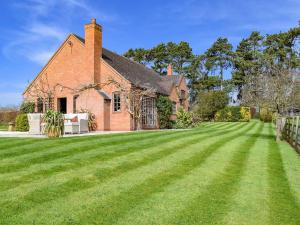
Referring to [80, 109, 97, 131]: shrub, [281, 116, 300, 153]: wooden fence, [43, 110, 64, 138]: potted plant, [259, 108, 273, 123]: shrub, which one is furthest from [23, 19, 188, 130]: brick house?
[259, 108, 273, 123]: shrub

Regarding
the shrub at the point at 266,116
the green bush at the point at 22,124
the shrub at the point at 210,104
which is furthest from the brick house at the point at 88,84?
the shrub at the point at 266,116

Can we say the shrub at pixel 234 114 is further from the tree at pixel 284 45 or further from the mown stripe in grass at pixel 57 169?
the mown stripe in grass at pixel 57 169

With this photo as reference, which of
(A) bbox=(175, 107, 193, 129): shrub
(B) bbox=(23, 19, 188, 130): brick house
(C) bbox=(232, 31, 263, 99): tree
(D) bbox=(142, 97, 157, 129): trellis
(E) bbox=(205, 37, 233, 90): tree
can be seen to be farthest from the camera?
(E) bbox=(205, 37, 233, 90): tree

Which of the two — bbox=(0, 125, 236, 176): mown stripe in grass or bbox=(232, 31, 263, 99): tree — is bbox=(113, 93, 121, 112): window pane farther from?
bbox=(232, 31, 263, 99): tree

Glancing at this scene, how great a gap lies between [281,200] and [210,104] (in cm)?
4149

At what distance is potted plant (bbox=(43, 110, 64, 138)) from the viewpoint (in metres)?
15.0

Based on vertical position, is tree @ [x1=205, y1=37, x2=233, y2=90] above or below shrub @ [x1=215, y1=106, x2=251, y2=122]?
above

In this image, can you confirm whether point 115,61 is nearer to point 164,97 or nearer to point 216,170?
point 164,97

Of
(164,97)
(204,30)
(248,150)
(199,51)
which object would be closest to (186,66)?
(199,51)

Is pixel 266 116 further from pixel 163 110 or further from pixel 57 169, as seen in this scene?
pixel 57 169

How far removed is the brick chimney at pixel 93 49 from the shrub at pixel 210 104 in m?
23.7

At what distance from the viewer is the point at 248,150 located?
13.5 metres

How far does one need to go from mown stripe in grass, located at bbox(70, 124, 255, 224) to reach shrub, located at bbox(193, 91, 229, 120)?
37.8 m

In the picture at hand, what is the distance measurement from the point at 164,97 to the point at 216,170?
20.2 metres
